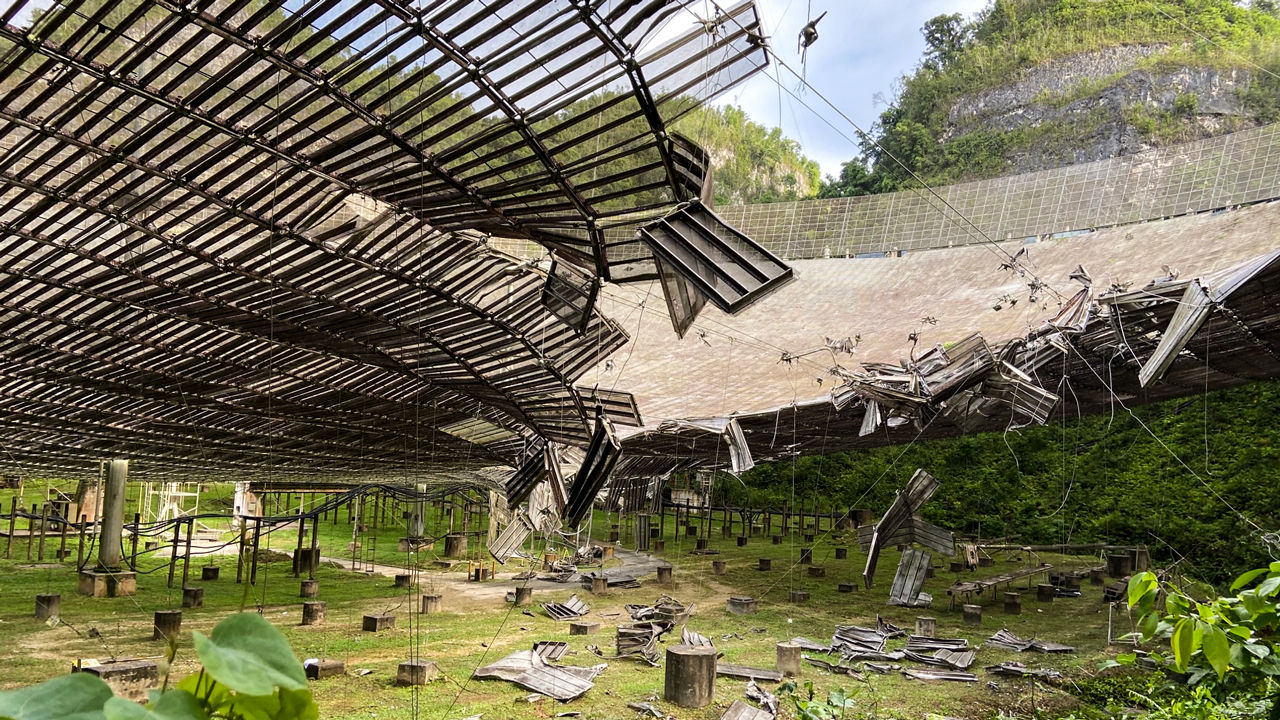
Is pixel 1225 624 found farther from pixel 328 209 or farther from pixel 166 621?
pixel 166 621

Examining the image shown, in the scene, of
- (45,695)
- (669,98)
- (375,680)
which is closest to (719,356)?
(375,680)

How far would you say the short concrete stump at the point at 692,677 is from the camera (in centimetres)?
1016

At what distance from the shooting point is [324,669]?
439 inches

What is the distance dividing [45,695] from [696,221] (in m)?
8.37

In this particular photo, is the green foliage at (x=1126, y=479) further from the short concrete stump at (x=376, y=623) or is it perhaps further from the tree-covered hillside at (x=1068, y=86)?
the tree-covered hillside at (x=1068, y=86)

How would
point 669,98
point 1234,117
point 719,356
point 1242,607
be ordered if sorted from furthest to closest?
1. point 1234,117
2. point 719,356
3. point 669,98
4. point 1242,607

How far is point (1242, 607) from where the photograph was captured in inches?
96.0

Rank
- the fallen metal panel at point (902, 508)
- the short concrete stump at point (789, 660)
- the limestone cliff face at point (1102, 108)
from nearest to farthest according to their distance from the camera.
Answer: the short concrete stump at point (789, 660) → the fallen metal panel at point (902, 508) → the limestone cliff face at point (1102, 108)

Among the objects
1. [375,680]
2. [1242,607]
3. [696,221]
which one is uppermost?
[696,221]

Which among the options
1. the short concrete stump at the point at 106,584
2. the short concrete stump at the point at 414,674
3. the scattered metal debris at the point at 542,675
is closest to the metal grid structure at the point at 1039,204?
the scattered metal debris at the point at 542,675

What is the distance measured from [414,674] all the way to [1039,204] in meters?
25.5

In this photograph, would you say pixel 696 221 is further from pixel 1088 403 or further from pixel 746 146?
pixel 746 146

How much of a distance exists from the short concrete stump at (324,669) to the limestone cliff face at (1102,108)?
38.8m

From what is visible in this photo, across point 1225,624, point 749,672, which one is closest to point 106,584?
point 749,672
